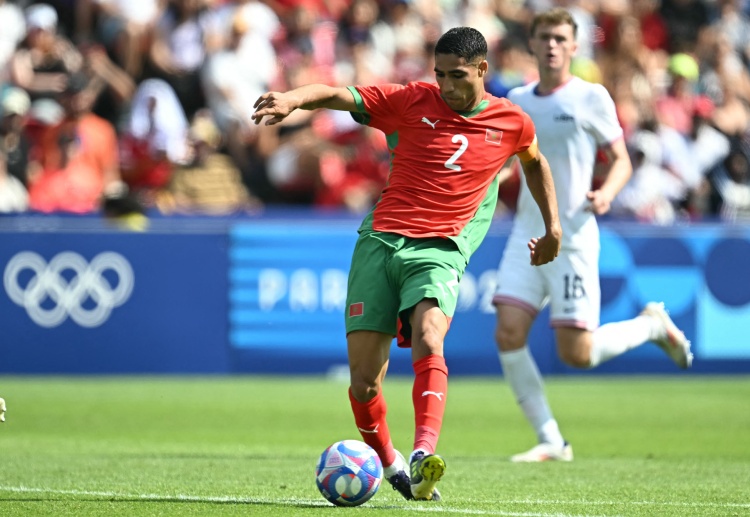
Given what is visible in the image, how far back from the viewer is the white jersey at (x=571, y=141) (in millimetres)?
9594

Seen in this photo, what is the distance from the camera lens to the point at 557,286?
966cm

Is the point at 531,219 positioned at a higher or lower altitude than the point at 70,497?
higher

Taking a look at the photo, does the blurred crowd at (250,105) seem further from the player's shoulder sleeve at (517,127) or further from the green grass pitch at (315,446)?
the player's shoulder sleeve at (517,127)

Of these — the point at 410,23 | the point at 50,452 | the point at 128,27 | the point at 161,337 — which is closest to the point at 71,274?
the point at 161,337

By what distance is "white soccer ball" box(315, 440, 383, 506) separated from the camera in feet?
21.8

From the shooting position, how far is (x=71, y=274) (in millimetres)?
15523

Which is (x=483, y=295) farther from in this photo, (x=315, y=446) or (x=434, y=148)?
(x=434, y=148)

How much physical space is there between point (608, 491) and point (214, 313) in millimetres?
9053

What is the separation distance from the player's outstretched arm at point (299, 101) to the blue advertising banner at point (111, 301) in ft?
29.5

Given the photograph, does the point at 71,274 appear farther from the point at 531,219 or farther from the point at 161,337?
the point at 531,219

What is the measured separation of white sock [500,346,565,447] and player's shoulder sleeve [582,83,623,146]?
1.62 m

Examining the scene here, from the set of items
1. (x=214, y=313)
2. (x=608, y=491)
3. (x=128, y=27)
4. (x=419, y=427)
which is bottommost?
(x=214, y=313)

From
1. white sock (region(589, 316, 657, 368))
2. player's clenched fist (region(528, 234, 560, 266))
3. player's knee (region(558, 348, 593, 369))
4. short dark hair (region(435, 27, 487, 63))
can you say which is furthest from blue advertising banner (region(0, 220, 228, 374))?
short dark hair (region(435, 27, 487, 63))

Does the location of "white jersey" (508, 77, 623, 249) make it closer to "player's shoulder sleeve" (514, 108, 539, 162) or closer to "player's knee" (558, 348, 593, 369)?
"player's knee" (558, 348, 593, 369)
